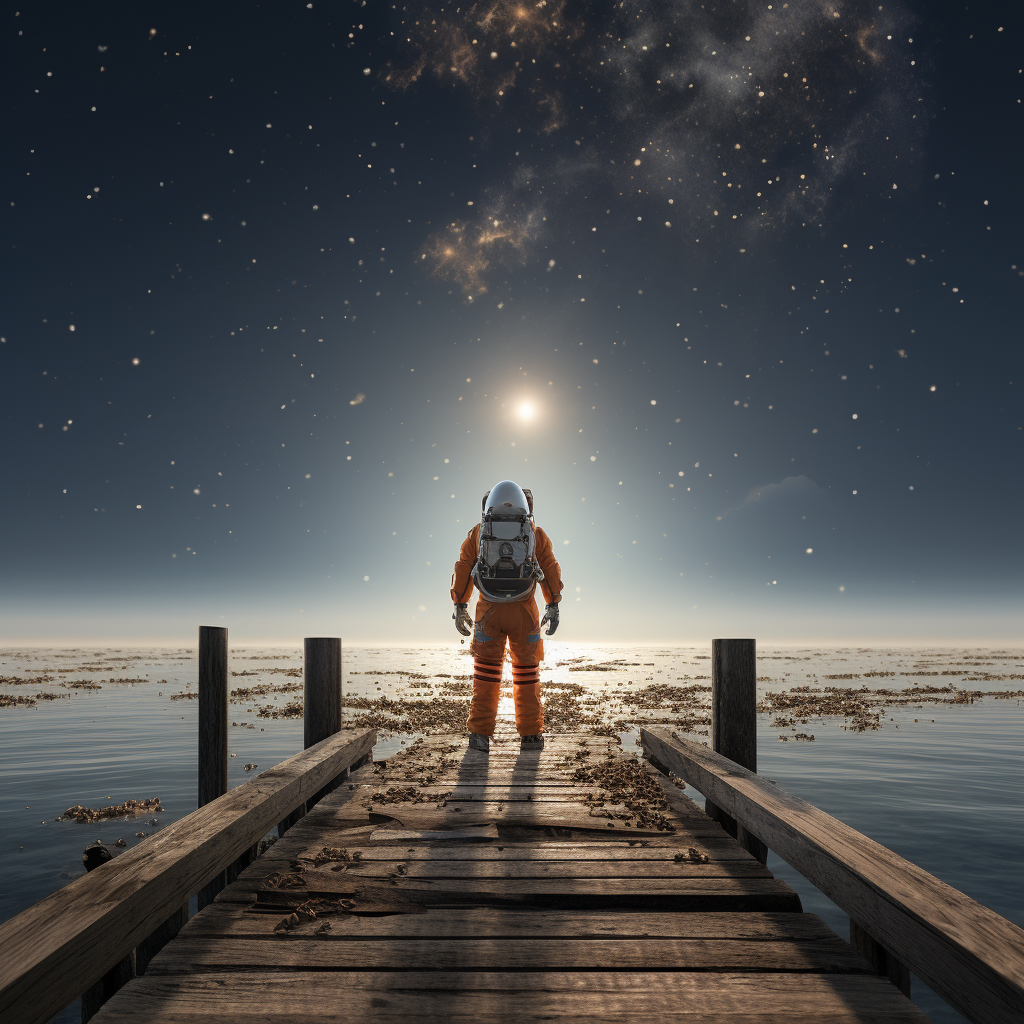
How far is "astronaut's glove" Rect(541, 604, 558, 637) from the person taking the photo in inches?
337

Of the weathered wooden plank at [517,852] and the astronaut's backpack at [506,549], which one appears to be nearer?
the weathered wooden plank at [517,852]

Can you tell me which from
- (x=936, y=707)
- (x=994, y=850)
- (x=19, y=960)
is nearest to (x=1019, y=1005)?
(x=19, y=960)

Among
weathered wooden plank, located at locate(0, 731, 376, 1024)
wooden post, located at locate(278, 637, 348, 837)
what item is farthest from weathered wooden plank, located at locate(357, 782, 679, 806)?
weathered wooden plank, located at locate(0, 731, 376, 1024)

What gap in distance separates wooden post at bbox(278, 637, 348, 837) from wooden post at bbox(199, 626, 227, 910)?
1.96m

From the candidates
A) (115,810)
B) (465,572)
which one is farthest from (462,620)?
(115,810)

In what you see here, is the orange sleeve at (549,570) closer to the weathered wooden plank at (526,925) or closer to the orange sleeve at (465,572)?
the orange sleeve at (465,572)

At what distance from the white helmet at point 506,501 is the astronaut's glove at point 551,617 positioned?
4.78 ft

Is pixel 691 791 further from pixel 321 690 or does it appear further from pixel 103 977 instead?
pixel 103 977

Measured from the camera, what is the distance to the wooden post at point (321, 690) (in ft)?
24.4

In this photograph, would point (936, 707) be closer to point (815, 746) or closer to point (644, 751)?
point (815, 746)

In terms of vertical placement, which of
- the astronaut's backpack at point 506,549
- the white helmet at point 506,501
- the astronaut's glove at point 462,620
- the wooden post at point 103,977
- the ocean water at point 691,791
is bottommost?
the ocean water at point 691,791

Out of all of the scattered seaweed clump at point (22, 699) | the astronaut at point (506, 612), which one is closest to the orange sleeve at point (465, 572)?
the astronaut at point (506, 612)

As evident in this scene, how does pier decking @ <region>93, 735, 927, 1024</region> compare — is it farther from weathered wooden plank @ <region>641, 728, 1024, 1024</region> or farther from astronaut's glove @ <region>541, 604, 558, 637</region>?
astronaut's glove @ <region>541, 604, 558, 637</region>

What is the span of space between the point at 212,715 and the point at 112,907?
10.0 ft
